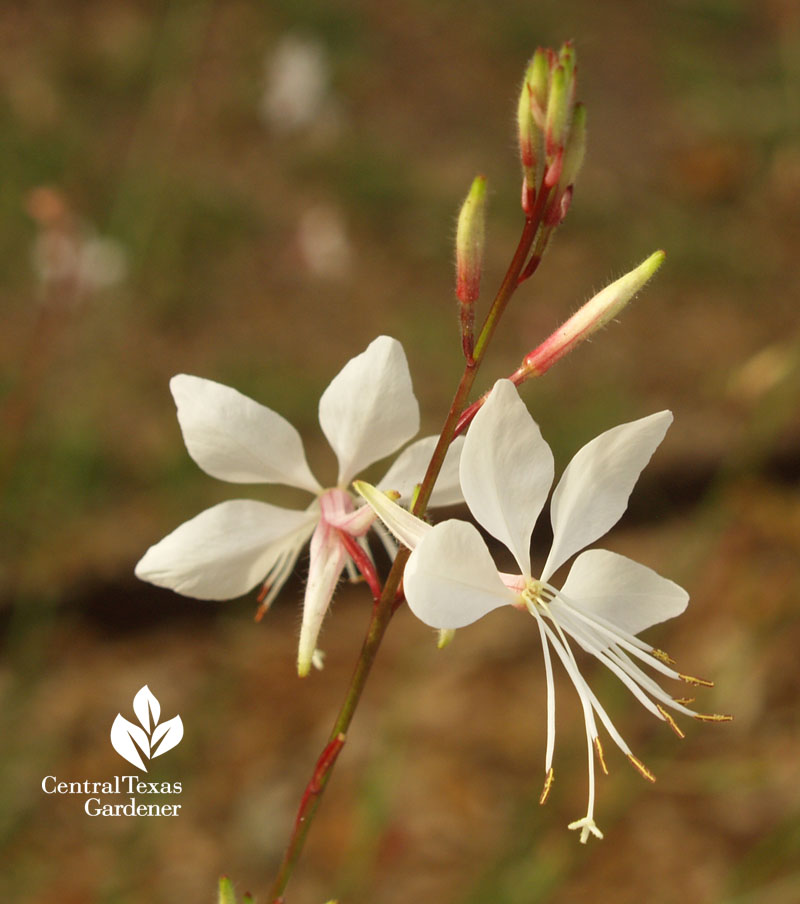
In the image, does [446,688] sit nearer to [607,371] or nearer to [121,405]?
[121,405]

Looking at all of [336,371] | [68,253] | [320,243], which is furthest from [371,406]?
[336,371]

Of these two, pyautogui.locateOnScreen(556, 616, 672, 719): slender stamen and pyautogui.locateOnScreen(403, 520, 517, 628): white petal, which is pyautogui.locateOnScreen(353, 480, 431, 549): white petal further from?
pyautogui.locateOnScreen(556, 616, 672, 719): slender stamen

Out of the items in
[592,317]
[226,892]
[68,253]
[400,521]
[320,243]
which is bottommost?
[226,892]

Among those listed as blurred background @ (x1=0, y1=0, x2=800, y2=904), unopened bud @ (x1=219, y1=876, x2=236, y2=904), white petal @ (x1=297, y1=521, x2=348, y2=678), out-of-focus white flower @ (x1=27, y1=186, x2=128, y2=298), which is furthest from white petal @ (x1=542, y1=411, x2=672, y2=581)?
out-of-focus white flower @ (x1=27, y1=186, x2=128, y2=298)

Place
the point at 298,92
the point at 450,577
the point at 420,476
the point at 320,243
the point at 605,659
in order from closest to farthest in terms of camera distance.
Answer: the point at 450,577 → the point at 605,659 → the point at 420,476 → the point at 320,243 → the point at 298,92

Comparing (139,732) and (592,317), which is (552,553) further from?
(139,732)
